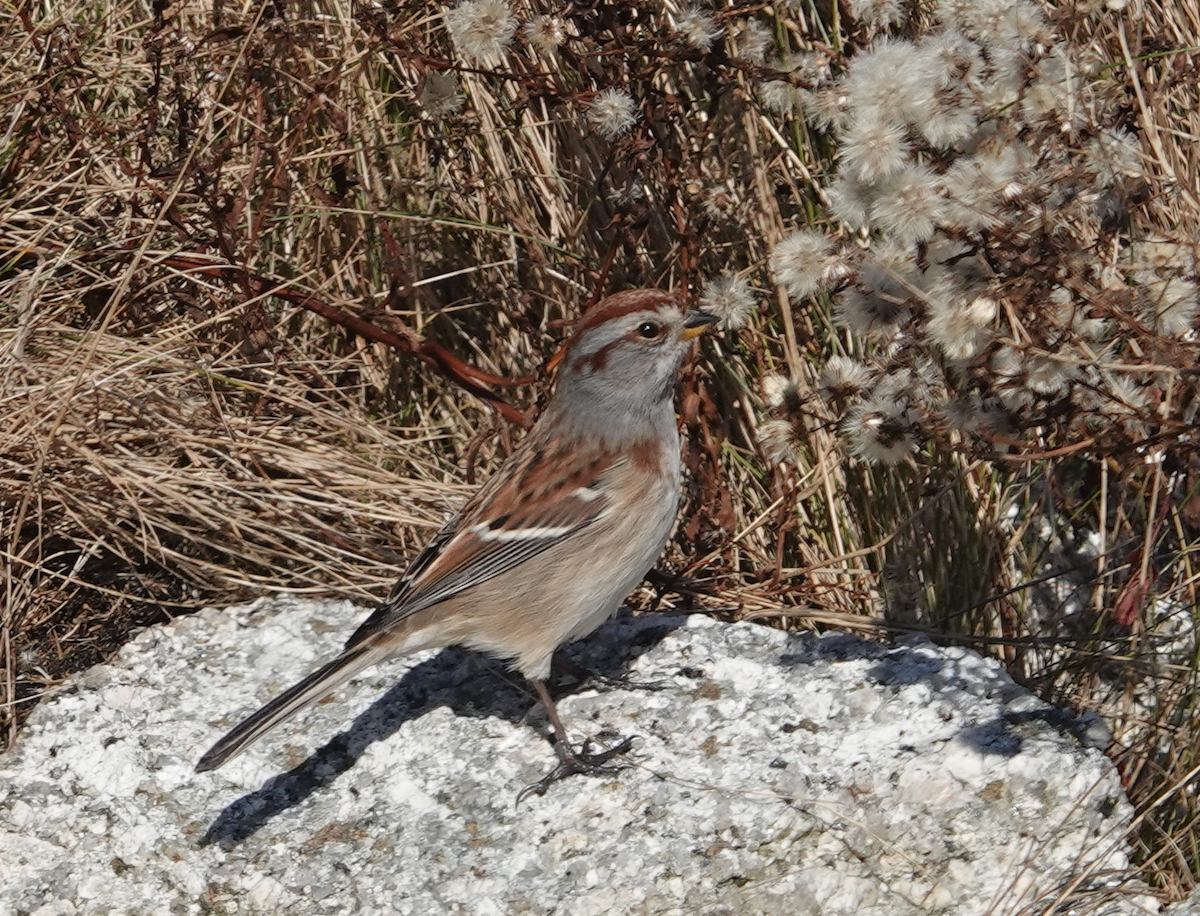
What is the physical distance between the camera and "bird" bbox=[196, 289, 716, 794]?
358 centimetres

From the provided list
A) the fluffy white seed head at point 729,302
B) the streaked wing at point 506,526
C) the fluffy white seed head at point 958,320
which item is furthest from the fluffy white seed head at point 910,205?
the streaked wing at point 506,526

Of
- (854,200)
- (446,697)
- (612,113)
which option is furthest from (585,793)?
(612,113)

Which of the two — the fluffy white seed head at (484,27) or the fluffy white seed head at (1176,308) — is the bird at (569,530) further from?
the fluffy white seed head at (1176,308)

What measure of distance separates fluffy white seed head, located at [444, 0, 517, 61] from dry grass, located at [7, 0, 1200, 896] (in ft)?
0.64

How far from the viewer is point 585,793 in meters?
3.39

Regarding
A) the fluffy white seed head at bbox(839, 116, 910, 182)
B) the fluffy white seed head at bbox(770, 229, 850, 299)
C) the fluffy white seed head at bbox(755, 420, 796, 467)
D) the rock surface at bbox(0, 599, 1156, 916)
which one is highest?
the fluffy white seed head at bbox(839, 116, 910, 182)

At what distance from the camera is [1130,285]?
10.7ft

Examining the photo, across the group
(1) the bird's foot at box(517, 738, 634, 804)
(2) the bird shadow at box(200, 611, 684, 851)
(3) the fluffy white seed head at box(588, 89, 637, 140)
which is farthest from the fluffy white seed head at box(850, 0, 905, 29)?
(1) the bird's foot at box(517, 738, 634, 804)

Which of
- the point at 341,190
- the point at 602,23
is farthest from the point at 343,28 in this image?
the point at 602,23

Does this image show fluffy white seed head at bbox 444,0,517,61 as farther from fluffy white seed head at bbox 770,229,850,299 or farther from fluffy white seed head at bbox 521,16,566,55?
fluffy white seed head at bbox 770,229,850,299

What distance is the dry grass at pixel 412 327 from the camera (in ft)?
12.4

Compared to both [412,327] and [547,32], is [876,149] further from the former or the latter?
[412,327]

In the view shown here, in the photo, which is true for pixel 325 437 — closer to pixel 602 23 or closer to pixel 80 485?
pixel 80 485

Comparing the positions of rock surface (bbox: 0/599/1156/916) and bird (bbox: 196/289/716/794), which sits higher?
bird (bbox: 196/289/716/794)
